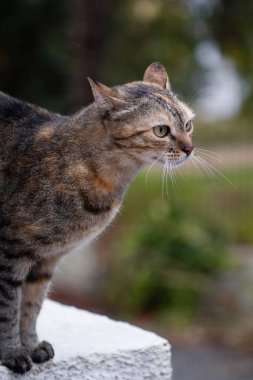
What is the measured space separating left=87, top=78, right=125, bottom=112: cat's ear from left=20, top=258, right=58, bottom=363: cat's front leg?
0.75 meters

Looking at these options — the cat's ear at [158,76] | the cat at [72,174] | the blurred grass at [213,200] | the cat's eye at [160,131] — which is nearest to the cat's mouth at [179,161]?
the cat at [72,174]

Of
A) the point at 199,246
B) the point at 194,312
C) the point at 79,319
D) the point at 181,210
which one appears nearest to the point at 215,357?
the point at 194,312

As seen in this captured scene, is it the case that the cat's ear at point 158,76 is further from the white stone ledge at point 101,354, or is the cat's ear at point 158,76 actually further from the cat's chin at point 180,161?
the white stone ledge at point 101,354

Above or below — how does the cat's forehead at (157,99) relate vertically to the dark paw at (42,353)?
above

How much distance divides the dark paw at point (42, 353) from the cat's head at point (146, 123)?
3.18 feet

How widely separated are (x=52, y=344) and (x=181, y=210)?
5424 mm

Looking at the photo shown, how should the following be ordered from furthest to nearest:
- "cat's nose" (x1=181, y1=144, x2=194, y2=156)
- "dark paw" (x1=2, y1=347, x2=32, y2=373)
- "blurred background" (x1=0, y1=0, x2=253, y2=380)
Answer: "blurred background" (x1=0, y1=0, x2=253, y2=380)
"dark paw" (x1=2, y1=347, x2=32, y2=373)
"cat's nose" (x1=181, y1=144, x2=194, y2=156)

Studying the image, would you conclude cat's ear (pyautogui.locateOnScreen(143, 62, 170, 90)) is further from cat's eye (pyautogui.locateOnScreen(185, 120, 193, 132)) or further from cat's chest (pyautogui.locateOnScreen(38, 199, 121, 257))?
cat's chest (pyautogui.locateOnScreen(38, 199, 121, 257))

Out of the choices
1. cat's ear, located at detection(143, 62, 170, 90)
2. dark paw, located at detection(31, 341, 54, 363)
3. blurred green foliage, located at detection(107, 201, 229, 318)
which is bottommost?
dark paw, located at detection(31, 341, 54, 363)

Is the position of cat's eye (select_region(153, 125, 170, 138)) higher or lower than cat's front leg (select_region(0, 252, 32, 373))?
higher

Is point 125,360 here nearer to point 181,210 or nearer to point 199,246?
point 199,246

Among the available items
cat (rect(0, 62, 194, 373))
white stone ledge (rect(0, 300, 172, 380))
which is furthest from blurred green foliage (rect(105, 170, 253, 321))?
cat (rect(0, 62, 194, 373))

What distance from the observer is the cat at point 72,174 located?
3377 millimetres

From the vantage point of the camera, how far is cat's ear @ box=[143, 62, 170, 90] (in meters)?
3.72
